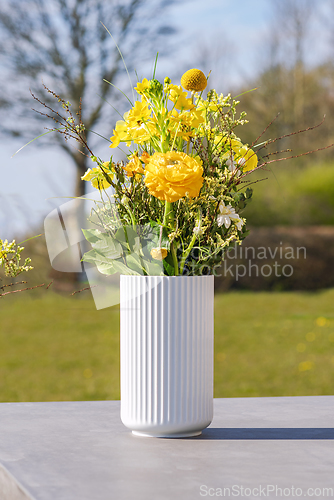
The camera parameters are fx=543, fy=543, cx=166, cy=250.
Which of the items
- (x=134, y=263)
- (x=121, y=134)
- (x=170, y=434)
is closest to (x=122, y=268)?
(x=134, y=263)

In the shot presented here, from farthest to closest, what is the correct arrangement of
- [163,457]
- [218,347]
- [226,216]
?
[218,347] < [226,216] < [163,457]

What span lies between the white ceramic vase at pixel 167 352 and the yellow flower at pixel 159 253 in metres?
0.06

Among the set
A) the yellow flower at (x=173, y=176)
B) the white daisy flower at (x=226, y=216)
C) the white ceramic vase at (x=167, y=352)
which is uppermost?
the yellow flower at (x=173, y=176)

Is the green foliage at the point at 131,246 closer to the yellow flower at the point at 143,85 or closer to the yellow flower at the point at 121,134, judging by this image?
the yellow flower at the point at 121,134

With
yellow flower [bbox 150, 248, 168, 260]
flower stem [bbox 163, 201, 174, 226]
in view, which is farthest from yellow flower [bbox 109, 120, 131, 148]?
yellow flower [bbox 150, 248, 168, 260]

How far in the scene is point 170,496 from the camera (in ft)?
3.63

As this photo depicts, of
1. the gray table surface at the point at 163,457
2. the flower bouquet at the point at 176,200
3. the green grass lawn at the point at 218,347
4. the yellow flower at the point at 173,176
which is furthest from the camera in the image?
the green grass lawn at the point at 218,347

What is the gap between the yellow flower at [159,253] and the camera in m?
1.44

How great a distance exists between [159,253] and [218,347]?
422cm

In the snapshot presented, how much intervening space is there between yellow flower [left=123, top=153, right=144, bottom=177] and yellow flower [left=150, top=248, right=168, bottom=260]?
0.74 ft

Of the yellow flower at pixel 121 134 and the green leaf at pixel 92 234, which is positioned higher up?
the yellow flower at pixel 121 134

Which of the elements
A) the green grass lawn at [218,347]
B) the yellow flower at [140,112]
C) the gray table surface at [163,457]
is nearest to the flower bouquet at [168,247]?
the yellow flower at [140,112]

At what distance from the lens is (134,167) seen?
1507mm

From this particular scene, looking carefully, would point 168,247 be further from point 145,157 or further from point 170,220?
point 145,157
